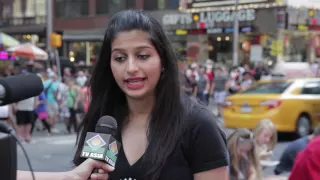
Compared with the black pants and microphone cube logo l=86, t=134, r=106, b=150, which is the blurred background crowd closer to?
the black pants

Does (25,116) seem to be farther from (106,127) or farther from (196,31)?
(196,31)

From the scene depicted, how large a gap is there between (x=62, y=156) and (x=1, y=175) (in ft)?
30.0

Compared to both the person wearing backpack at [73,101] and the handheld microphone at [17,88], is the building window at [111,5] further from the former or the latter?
the handheld microphone at [17,88]

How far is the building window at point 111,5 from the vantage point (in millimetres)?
38875

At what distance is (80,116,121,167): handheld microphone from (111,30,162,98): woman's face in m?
0.32

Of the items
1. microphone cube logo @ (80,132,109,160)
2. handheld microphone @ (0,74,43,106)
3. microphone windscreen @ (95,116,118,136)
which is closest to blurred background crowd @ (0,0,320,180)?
microphone windscreen @ (95,116,118,136)

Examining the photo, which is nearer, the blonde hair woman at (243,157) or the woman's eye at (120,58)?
the woman's eye at (120,58)

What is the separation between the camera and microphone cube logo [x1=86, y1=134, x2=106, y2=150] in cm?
182

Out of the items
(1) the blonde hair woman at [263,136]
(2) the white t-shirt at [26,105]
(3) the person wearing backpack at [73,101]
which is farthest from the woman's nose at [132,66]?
A: (3) the person wearing backpack at [73,101]

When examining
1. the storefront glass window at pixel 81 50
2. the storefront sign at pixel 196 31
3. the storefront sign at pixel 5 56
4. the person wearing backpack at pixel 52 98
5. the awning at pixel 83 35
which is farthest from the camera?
the storefront glass window at pixel 81 50

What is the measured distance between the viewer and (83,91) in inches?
538

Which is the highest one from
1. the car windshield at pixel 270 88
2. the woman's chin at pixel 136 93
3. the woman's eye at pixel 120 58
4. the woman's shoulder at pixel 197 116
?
the woman's eye at pixel 120 58

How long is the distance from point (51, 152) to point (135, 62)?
887 centimetres

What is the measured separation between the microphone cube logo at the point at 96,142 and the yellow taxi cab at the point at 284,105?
10497mm
